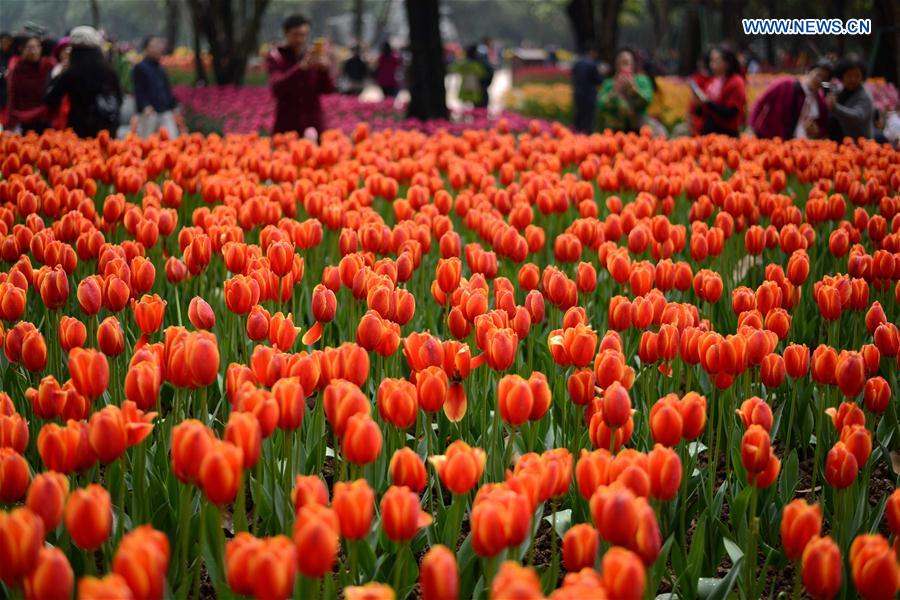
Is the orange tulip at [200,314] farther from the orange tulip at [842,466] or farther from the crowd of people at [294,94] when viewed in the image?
the crowd of people at [294,94]

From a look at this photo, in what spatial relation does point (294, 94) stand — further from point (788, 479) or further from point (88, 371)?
point (88, 371)

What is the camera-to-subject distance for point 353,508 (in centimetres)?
182

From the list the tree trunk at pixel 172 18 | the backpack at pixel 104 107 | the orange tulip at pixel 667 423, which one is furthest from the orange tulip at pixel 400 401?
the tree trunk at pixel 172 18

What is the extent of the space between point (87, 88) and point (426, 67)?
24.4 ft

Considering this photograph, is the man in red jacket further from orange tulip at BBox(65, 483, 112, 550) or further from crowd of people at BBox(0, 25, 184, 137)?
orange tulip at BBox(65, 483, 112, 550)

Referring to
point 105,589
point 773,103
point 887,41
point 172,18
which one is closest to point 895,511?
point 105,589

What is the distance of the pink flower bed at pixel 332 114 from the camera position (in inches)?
596

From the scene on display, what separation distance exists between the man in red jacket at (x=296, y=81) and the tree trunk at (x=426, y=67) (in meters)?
5.93

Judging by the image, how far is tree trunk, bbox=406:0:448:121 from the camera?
15.8 meters

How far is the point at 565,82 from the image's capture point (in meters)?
32.3

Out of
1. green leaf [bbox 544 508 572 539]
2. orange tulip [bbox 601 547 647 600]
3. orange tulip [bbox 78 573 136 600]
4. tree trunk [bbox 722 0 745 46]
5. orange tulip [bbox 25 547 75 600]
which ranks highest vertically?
tree trunk [bbox 722 0 745 46]

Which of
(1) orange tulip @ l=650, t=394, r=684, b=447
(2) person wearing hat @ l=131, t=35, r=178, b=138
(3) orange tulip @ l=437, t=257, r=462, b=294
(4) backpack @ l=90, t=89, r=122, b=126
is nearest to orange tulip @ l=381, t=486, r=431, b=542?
(1) orange tulip @ l=650, t=394, r=684, b=447

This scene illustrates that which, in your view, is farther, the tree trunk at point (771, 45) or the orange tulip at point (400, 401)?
the tree trunk at point (771, 45)

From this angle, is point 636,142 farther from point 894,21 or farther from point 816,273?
point 894,21
